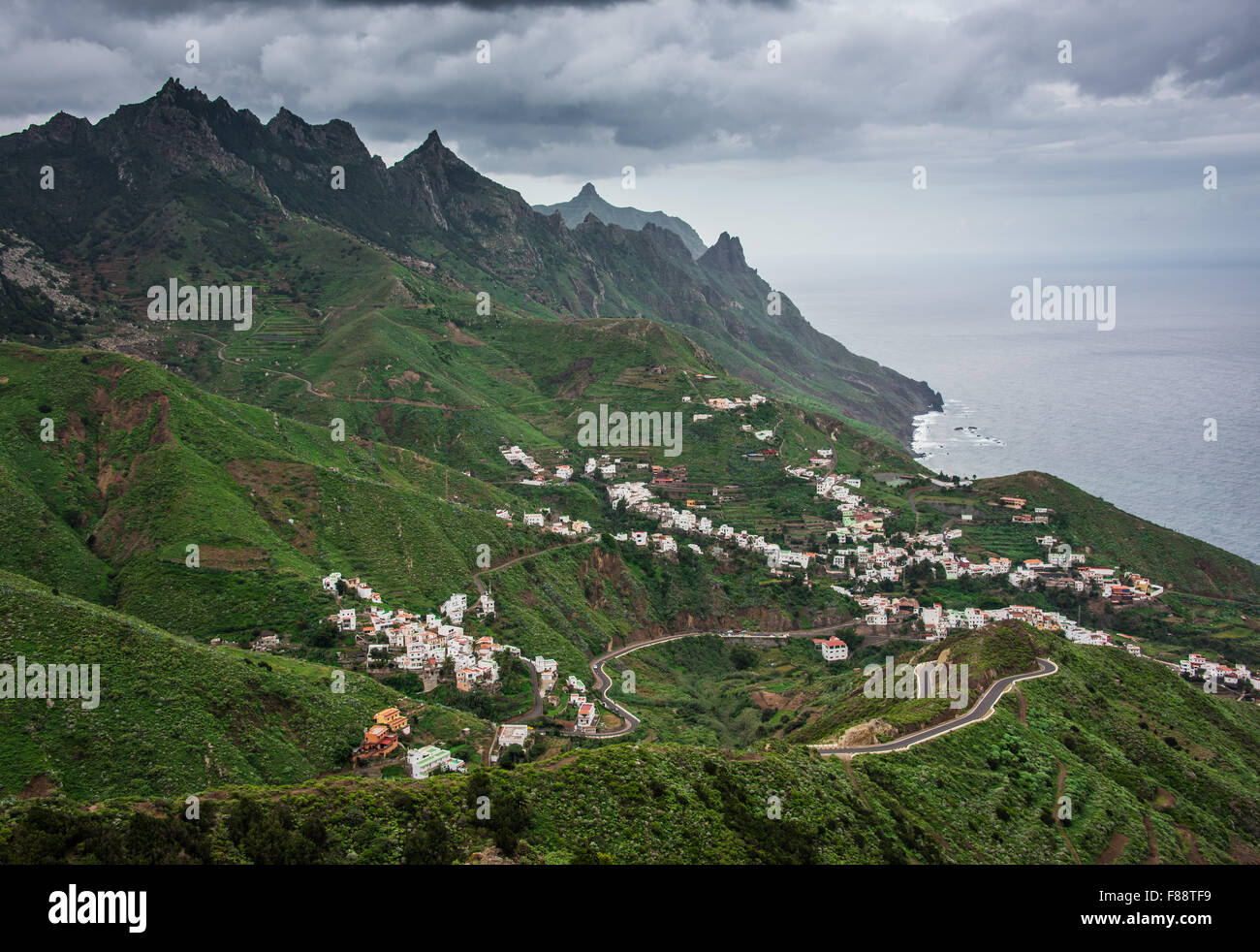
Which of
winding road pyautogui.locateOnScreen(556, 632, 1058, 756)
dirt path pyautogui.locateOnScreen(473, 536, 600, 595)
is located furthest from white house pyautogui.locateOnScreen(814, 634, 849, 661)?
dirt path pyautogui.locateOnScreen(473, 536, 600, 595)

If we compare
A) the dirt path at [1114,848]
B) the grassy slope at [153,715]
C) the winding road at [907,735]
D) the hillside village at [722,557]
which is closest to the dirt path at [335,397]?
the hillside village at [722,557]

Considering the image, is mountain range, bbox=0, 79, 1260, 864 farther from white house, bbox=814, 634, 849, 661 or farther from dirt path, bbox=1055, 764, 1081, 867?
white house, bbox=814, 634, 849, 661

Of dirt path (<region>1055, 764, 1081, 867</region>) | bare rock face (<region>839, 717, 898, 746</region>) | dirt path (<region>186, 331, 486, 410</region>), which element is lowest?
dirt path (<region>1055, 764, 1081, 867</region>)

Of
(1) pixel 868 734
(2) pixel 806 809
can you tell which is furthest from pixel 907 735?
(2) pixel 806 809

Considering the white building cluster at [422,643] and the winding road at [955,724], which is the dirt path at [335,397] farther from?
the winding road at [955,724]

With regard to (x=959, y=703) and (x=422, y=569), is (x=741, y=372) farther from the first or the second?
(x=959, y=703)

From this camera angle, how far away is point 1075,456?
127 meters

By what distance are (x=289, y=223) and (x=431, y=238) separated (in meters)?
47.4

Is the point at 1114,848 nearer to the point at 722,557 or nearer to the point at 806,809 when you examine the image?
the point at 806,809

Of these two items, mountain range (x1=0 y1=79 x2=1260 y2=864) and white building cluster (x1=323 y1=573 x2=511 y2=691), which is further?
white building cluster (x1=323 y1=573 x2=511 y2=691)

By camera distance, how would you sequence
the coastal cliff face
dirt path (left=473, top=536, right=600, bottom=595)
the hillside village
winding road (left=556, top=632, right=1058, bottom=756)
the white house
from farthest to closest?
the coastal cliff face, the white house, dirt path (left=473, top=536, right=600, bottom=595), the hillside village, winding road (left=556, top=632, right=1058, bottom=756)

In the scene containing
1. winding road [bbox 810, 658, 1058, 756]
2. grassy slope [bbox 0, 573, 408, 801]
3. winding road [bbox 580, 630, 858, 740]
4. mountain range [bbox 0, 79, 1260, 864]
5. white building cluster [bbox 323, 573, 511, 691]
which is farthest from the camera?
white building cluster [bbox 323, 573, 511, 691]

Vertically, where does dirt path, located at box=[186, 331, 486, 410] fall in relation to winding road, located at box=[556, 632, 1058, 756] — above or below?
above
